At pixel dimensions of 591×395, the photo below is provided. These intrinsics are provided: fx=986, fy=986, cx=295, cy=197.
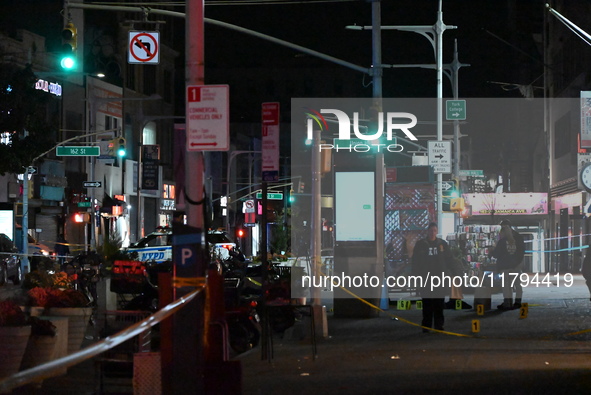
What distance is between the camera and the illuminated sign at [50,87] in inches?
1618

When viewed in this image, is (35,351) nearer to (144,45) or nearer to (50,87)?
(144,45)

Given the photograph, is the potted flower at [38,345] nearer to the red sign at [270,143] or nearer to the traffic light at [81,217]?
the red sign at [270,143]

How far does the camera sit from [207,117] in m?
10.2

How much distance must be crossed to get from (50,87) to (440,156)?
1762cm

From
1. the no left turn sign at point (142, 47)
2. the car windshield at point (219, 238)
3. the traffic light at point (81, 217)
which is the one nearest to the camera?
the no left turn sign at point (142, 47)

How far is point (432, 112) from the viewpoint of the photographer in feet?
217

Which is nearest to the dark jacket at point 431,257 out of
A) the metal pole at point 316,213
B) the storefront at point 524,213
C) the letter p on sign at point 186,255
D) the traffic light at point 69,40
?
the metal pole at point 316,213

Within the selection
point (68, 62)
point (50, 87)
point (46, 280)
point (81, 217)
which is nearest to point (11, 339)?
point (46, 280)

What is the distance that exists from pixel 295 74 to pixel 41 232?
6181 centimetres

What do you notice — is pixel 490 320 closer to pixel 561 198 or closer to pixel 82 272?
pixel 82 272

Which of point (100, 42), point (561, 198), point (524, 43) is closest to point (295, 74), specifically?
point (524, 43)

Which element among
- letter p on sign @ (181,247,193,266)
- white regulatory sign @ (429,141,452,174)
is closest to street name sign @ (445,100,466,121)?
white regulatory sign @ (429,141,452,174)

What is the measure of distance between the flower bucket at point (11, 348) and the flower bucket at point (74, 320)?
2.18m

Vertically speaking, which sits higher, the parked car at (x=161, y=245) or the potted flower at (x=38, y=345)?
the parked car at (x=161, y=245)
